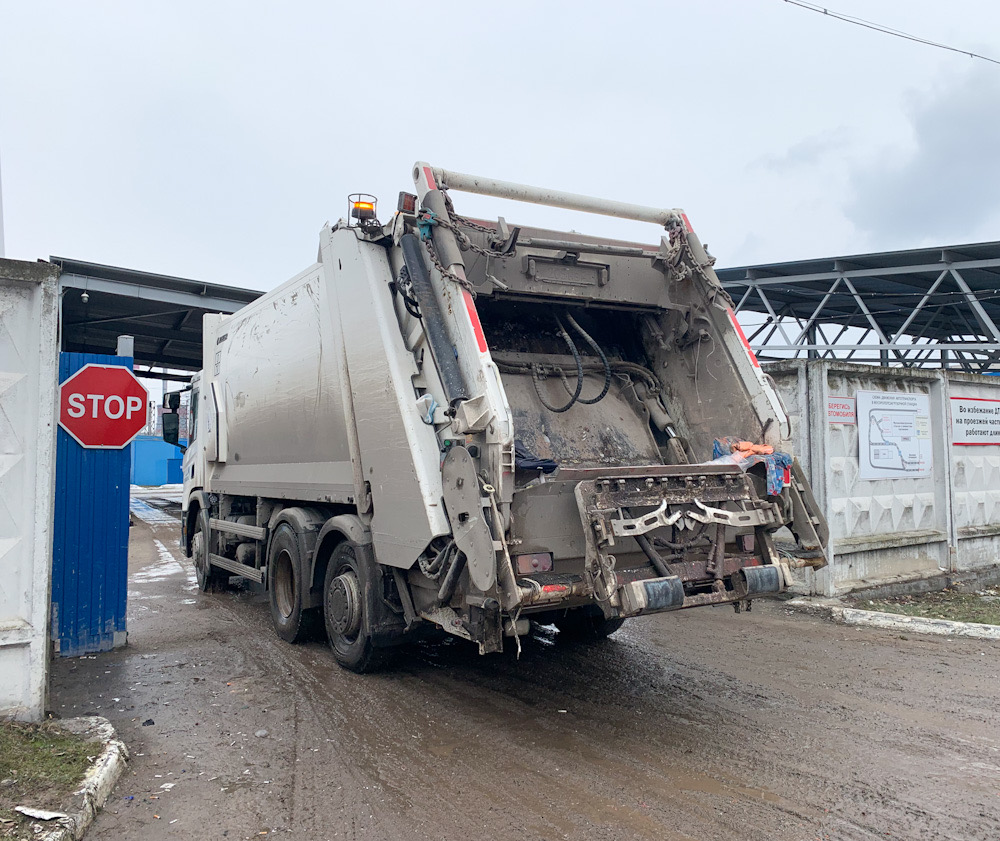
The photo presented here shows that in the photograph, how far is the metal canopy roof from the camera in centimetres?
1361

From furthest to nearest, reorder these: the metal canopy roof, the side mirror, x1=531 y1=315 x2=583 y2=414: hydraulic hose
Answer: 1. the metal canopy roof
2. the side mirror
3. x1=531 y1=315 x2=583 y2=414: hydraulic hose

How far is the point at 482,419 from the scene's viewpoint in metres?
3.91

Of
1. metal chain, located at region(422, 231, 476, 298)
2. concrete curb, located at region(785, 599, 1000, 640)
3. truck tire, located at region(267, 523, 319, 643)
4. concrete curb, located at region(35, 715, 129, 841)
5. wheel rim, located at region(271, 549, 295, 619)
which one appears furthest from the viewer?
concrete curb, located at region(785, 599, 1000, 640)

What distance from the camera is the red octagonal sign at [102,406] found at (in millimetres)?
5598

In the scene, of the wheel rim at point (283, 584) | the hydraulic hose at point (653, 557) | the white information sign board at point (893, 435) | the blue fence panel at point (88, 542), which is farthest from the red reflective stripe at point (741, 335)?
the blue fence panel at point (88, 542)

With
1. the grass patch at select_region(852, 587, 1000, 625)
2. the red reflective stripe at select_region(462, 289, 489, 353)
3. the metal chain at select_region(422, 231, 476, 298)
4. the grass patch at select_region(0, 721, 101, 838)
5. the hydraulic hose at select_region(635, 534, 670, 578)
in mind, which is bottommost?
the grass patch at select_region(852, 587, 1000, 625)

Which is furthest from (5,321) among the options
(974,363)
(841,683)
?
(974,363)

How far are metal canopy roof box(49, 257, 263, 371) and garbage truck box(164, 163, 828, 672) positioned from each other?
348 inches

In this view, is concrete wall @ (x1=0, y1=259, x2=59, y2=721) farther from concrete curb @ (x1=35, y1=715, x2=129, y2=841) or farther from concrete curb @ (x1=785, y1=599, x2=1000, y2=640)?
concrete curb @ (x1=785, y1=599, x2=1000, y2=640)

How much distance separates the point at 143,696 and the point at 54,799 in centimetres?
186

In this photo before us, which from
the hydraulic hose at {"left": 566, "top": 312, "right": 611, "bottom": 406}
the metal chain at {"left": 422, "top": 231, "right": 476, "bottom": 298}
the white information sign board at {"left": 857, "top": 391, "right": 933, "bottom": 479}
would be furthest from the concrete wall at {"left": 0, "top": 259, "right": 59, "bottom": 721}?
the white information sign board at {"left": 857, "top": 391, "right": 933, "bottom": 479}

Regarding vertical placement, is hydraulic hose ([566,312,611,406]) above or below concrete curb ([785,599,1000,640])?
above

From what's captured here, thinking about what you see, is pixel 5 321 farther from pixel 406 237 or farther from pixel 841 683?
pixel 841 683

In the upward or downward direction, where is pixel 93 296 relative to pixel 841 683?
upward
